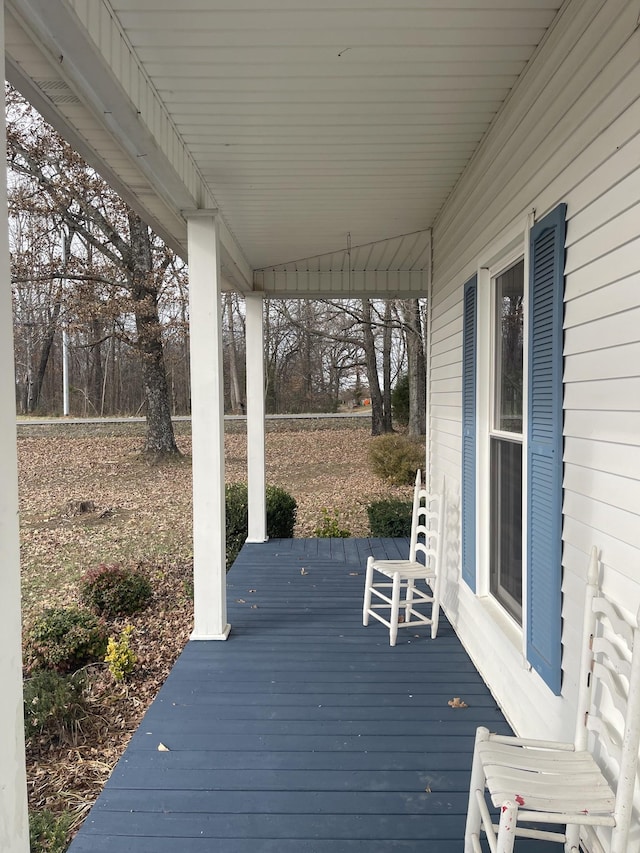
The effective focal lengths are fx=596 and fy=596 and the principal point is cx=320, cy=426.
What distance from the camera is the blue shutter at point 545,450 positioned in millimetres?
2162

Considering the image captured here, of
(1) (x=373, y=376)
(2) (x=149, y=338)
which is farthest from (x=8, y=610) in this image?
(1) (x=373, y=376)

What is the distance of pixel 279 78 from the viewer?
254cm

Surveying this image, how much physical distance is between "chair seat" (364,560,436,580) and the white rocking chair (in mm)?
1804

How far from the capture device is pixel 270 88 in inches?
103

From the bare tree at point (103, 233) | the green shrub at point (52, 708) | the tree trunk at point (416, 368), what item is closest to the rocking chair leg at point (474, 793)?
the green shrub at point (52, 708)

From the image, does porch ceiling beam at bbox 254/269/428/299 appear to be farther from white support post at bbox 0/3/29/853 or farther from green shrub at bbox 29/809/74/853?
white support post at bbox 0/3/29/853

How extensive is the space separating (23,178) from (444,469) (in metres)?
11.7

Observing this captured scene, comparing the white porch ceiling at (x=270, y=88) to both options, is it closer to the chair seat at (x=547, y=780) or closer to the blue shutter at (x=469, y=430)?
the blue shutter at (x=469, y=430)

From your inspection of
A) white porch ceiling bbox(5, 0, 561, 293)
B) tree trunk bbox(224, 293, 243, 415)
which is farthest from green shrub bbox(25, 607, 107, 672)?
tree trunk bbox(224, 293, 243, 415)

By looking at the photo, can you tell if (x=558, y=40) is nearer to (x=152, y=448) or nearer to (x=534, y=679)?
(x=534, y=679)

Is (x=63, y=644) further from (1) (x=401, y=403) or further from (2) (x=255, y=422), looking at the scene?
(1) (x=401, y=403)

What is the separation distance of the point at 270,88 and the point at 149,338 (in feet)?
32.4

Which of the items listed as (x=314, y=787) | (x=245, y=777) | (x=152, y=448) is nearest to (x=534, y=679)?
(x=314, y=787)

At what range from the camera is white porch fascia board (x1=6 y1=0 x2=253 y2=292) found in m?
1.76
